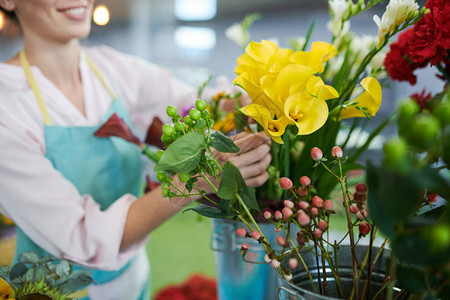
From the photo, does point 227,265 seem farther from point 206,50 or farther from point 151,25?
point 206,50

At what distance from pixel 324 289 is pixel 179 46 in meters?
3.64

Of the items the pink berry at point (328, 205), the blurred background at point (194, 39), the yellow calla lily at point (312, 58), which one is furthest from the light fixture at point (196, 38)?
the pink berry at point (328, 205)

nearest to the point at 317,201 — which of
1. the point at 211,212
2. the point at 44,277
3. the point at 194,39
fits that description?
the point at 211,212

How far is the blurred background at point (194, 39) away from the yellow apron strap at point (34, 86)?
5.64ft

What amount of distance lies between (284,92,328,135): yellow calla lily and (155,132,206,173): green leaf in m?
0.09

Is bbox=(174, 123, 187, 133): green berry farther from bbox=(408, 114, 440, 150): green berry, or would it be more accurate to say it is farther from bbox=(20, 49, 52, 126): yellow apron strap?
bbox=(20, 49, 52, 126): yellow apron strap

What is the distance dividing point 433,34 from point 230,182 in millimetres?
265

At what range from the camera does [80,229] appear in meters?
0.55

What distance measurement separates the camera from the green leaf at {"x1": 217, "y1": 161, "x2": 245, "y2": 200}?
1.03 feet

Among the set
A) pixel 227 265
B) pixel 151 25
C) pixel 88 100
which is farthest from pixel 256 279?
pixel 151 25

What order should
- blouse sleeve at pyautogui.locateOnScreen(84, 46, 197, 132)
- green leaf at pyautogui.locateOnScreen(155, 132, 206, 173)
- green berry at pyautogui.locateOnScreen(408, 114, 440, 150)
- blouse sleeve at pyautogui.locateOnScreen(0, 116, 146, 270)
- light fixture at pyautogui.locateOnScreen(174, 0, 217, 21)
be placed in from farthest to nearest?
light fixture at pyautogui.locateOnScreen(174, 0, 217, 21)
blouse sleeve at pyautogui.locateOnScreen(84, 46, 197, 132)
blouse sleeve at pyautogui.locateOnScreen(0, 116, 146, 270)
green leaf at pyautogui.locateOnScreen(155, 132, 206, 173)
green berry at pyautogui.locateOnScreen(408, 114, 440, 150)

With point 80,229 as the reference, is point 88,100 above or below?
above

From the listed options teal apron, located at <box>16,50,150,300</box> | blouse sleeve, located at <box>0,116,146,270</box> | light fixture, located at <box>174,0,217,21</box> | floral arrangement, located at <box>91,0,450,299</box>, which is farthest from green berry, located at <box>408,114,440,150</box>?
light fixture, located at <box>174,0,217,21</box>

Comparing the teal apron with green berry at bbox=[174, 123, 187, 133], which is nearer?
green berry at bbox=[174, 123, 187, 133]
